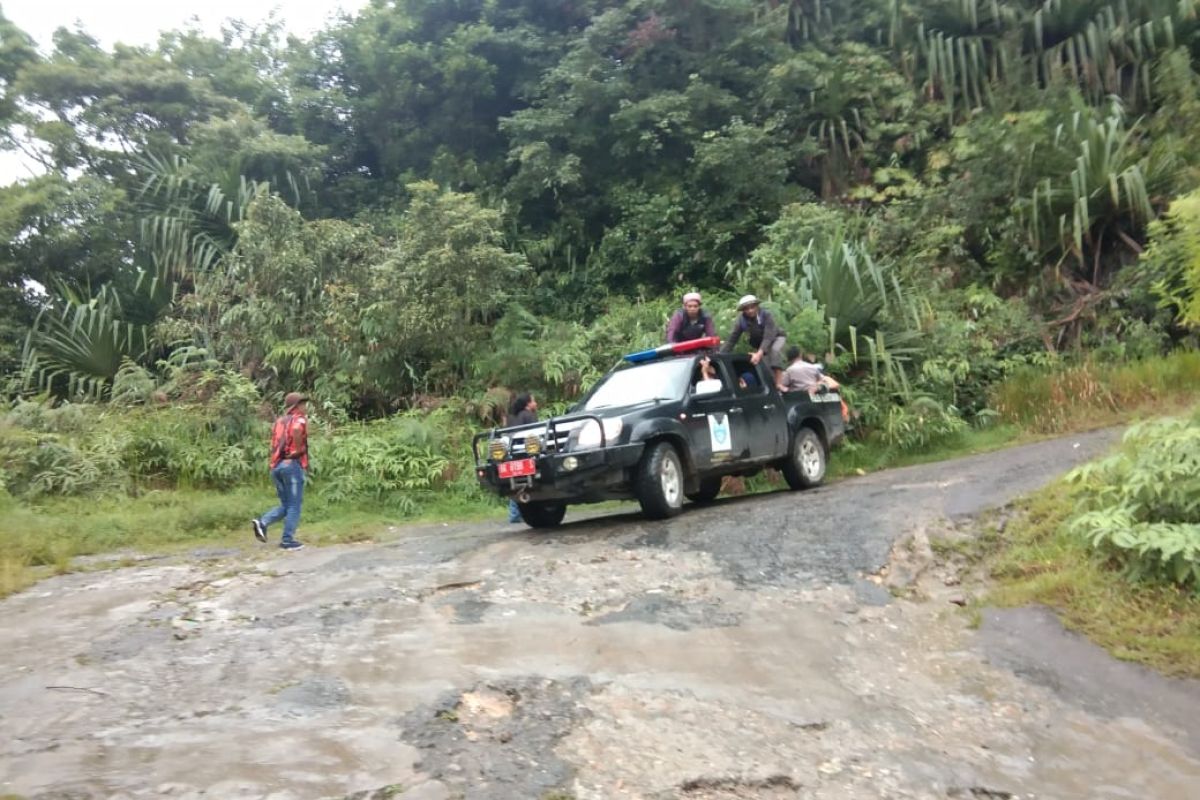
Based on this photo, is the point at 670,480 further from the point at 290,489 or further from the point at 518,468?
the point at 290,489

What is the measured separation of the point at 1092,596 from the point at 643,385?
467 cm

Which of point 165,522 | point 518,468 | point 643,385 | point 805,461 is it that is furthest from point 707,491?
point 165,522

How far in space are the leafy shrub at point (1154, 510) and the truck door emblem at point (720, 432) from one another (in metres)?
3.38

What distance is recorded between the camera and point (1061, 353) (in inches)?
547

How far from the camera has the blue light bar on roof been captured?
927 cm

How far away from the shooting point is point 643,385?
9.02 m

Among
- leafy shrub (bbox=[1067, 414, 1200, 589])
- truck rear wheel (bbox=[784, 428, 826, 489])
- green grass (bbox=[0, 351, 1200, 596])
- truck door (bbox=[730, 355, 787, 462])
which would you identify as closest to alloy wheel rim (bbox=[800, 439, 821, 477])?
truck rear wheel (bbox=[784, 428, 826, 489])

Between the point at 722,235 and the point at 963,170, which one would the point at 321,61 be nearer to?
the point at 722,235

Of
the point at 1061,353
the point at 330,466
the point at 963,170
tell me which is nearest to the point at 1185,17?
the point at 963,170

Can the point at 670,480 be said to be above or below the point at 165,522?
below

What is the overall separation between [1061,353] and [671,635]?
1110 cm

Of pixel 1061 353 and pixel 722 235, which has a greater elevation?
pixel 722 235

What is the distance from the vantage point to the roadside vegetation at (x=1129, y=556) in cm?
465

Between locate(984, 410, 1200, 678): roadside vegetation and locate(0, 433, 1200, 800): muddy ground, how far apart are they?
0.61ft
